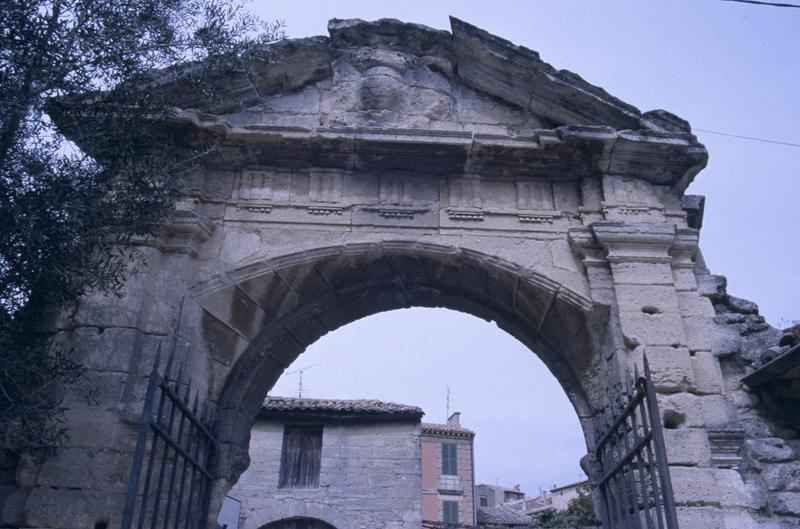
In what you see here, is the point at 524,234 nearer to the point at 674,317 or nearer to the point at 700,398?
the point at 674,317

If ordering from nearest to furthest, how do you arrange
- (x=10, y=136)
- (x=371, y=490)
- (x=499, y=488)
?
(x=10, y=136)
(x=371, y=490)
(x=499, y=488)

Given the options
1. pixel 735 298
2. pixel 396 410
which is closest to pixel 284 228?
pixel 735 298

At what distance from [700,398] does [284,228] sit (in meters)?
3.00

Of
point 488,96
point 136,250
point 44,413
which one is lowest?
point 44,413

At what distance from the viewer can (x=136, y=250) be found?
16.0ft

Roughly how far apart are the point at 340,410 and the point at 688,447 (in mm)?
11387

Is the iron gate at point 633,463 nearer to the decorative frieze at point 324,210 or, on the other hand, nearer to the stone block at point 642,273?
the stone block at point 642,273

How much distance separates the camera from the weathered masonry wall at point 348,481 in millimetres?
14758

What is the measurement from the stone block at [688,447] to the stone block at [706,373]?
323 mm

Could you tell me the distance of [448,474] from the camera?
2091 centimetres

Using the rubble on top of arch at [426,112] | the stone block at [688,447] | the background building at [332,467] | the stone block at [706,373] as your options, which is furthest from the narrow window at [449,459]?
the stone block at [688,447]

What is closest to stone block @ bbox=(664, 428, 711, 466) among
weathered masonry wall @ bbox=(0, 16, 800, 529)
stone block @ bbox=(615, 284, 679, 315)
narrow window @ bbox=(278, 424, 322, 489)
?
weathered masonry wall @ bbox=(0, 16, 800, 529)

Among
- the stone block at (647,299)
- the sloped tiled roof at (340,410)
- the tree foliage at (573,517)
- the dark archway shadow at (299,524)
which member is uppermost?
the sloped tiled roof at (340,410)

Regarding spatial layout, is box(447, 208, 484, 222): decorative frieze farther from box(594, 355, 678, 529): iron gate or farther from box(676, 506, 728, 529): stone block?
box(676, 506, 728, 529): stone block
